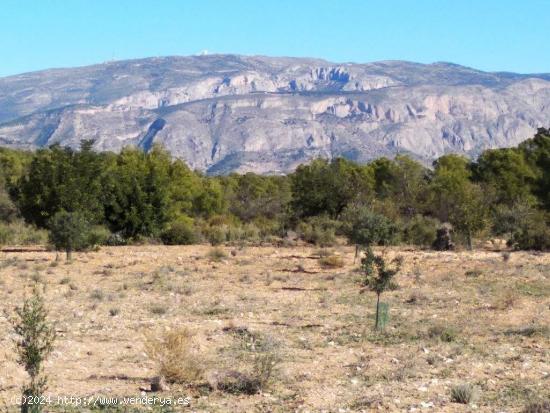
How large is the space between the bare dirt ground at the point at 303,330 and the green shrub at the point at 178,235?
10.4 m

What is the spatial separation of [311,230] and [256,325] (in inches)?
970

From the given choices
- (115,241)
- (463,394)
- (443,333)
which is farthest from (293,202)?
(463,394)

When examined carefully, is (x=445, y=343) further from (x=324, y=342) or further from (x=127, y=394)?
(x=127, y=394)

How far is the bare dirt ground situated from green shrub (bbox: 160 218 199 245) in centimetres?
1042

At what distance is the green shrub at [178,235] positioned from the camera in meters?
40.9

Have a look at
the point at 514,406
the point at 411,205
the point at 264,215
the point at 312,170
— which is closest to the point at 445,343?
the point at 514,406

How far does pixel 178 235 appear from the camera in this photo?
134 feet

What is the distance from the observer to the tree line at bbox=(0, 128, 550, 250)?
1347 inches

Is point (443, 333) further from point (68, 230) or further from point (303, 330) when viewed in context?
point (68, 230)

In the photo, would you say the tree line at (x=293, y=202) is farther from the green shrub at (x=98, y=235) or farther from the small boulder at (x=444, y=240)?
the small boulder at (x=444, y=240)

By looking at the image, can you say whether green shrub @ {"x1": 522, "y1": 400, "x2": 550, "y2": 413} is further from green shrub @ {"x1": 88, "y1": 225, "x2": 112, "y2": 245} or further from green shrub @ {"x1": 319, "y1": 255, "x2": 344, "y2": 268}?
green shrub @ {"x1": 88, "y1": 225, "x2": 112, "y2": 245}

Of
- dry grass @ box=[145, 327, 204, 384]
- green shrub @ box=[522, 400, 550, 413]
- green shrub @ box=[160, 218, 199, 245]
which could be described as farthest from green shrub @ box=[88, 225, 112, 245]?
green shrub @ box=[522, 400, 550, 413]

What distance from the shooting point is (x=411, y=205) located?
5178 centimetres

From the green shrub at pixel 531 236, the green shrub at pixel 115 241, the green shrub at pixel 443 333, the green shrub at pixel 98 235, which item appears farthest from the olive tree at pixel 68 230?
the green shrub at pixel 531 236
